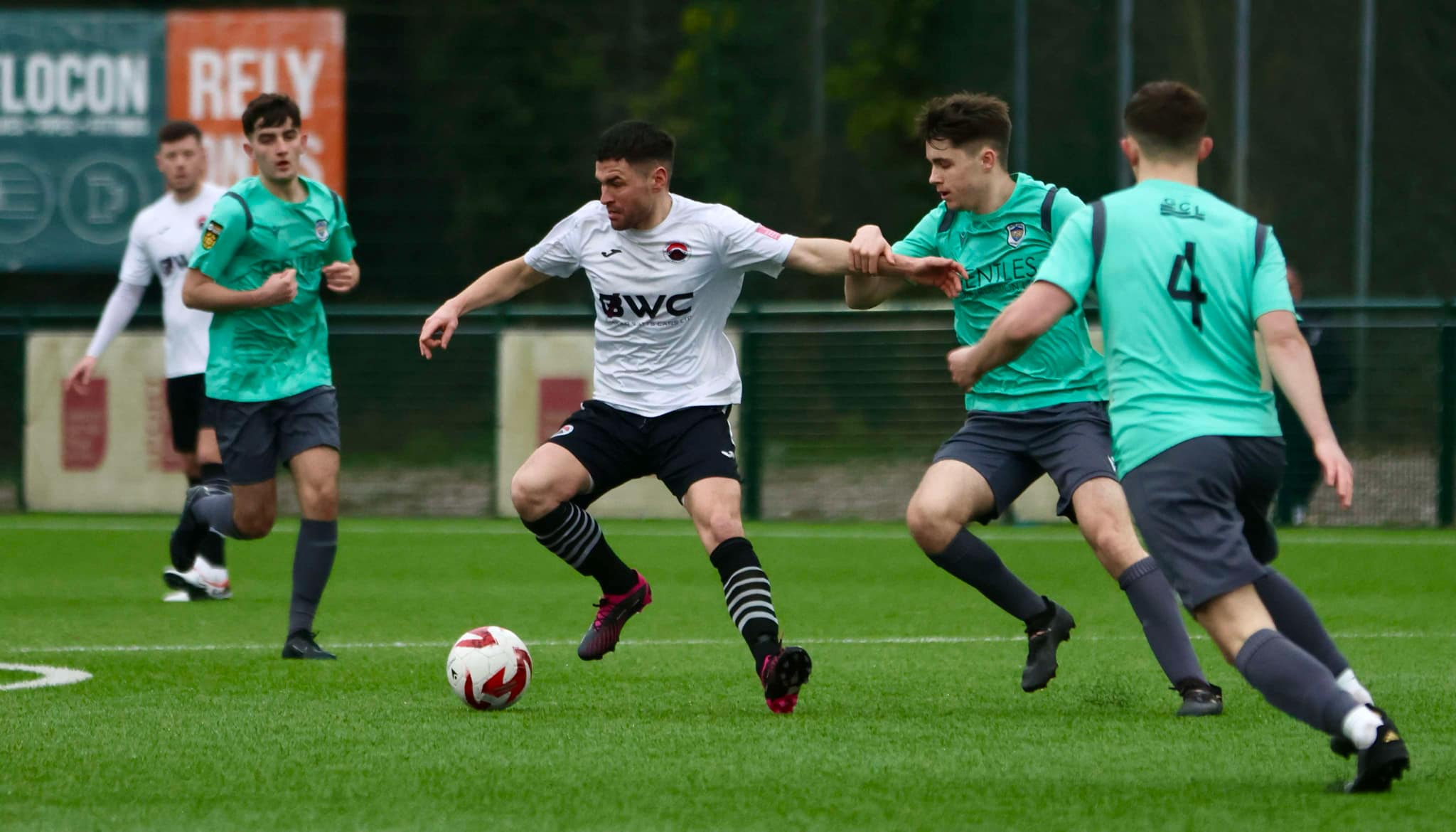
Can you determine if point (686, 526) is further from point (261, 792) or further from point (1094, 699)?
point (261, 792)

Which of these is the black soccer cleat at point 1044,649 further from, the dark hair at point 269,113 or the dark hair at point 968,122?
the dark hair at point 269,113

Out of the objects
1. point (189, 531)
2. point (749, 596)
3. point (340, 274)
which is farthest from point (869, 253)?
point (189, 531)

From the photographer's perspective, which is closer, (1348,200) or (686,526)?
(686,526)

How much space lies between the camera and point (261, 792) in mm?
5105

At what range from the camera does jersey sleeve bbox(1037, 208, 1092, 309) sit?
502cm

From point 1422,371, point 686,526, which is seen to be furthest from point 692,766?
point 1422,371

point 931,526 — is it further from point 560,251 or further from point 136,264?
point 136,264

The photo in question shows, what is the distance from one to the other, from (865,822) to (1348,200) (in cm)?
1806

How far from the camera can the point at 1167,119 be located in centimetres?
505

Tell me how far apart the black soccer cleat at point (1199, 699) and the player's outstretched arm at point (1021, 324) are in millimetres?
1704

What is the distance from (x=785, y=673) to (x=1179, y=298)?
1.85m

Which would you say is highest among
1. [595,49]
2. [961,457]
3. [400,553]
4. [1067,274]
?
[595,49]

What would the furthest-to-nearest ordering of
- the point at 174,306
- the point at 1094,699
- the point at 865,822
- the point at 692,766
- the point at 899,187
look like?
the point at 899,187 → the point at 174,306 → the point at 1094,699 → the point at 692,766 → the point at 865,822

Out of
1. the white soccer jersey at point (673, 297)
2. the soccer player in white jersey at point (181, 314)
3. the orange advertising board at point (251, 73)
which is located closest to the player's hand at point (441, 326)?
the white soccer jersey at point (673, 297)
